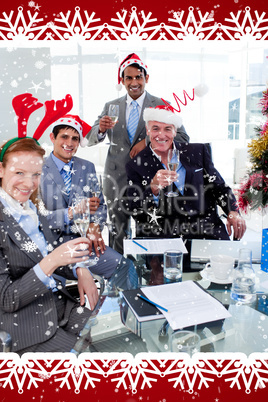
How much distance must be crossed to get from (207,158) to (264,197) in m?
0.55

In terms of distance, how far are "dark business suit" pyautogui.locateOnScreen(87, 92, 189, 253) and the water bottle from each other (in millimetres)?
1447

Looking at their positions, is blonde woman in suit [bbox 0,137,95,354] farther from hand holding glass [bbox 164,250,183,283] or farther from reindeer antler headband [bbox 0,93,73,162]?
hand holding glass [bbox 164,250,183,283]

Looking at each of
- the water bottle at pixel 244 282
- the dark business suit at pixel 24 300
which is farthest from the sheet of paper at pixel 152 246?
the dark business suit at pixel 24 300

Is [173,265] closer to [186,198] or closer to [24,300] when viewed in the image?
[24,300]

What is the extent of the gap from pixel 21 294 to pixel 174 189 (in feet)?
4.49

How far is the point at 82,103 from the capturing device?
4.93 metres

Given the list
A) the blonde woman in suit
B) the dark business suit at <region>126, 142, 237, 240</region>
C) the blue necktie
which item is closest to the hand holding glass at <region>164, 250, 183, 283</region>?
the blonde woman in suit

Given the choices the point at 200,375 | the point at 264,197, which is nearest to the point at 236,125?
the point at 264,197

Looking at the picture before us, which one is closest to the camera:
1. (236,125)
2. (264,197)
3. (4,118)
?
(264,197)

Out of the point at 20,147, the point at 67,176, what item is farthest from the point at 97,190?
the point at 20,147

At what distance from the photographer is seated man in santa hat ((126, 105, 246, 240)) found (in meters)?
2.15

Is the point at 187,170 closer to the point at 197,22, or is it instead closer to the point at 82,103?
the point at 197,22

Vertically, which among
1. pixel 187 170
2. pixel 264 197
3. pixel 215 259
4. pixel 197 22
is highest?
pixel 197 22

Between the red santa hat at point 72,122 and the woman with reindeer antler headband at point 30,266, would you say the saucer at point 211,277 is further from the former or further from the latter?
the red santa hat at point 72,122
